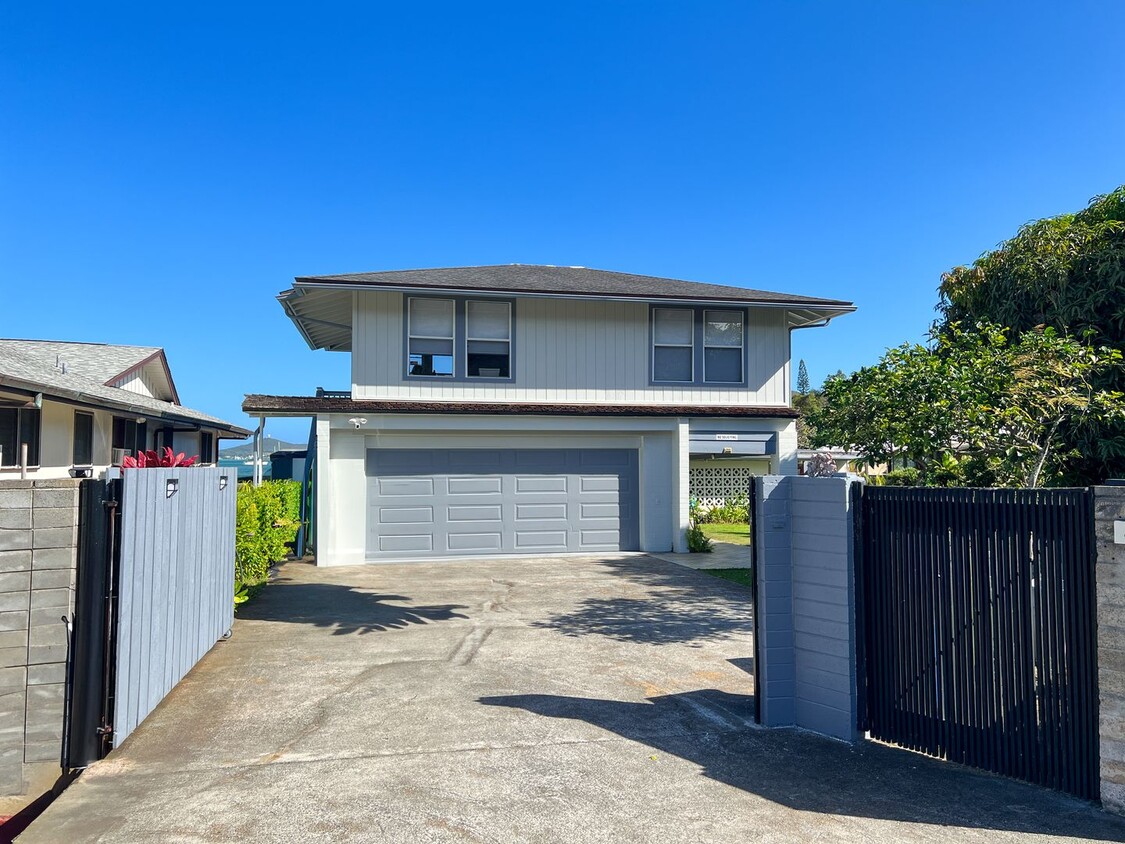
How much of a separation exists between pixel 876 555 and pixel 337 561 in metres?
11.2

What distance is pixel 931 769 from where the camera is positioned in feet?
14.5

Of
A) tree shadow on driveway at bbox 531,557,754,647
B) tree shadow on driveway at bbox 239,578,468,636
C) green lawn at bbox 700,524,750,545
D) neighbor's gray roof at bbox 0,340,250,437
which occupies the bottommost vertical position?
tree shadow on driveway at bbox 239,578,468,636

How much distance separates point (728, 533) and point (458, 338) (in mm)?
8835

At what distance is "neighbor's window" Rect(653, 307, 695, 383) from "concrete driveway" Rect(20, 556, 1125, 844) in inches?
329

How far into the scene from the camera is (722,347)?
52.1 ft

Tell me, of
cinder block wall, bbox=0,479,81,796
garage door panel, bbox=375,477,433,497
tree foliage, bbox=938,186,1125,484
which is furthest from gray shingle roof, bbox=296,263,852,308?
cinder block wall, bbox=0,479,81,796

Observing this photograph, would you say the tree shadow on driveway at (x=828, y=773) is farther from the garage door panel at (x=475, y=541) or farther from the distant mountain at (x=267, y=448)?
the distant mountain at (x=267, y=448)

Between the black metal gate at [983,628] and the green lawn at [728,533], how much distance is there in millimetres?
11913

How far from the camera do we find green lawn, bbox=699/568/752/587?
11.7 metres

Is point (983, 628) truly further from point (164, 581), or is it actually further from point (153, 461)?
point (153, 461)

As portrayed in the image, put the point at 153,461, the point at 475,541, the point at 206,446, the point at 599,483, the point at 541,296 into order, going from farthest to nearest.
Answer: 1. the point at 206,446
2. the point at 599,483
3. the point at 541,296
4. the point at 475,541
5. the point at 153,461

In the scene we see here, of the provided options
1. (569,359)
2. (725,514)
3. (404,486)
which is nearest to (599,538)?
(569,359)

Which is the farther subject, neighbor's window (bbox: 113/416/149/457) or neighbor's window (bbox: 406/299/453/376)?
neighbor's window (bbox: 113/416/149/457)

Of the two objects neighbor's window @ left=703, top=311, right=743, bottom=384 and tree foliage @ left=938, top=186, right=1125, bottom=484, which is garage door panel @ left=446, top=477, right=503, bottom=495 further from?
tree foliage @ left=938, top=186, right=1125, bottom=484
